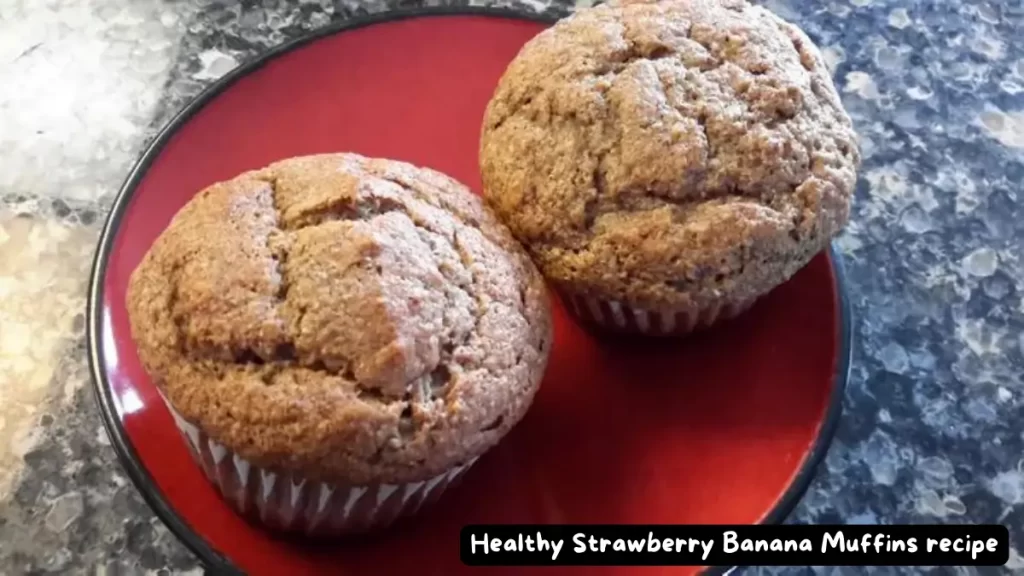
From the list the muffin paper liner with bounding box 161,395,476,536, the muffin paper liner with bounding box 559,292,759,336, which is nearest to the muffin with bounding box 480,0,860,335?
the muffin paper liner with bounding box 559,292,759,336

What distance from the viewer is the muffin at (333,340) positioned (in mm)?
933

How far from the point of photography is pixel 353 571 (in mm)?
1080

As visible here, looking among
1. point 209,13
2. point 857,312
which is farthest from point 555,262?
point 209,13

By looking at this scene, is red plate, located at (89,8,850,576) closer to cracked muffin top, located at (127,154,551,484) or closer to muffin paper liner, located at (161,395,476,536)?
muffin paper liner, located at (161,395,476,536)

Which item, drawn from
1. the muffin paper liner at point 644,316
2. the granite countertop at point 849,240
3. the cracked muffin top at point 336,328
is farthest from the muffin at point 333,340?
the granite countertop at point 849,240

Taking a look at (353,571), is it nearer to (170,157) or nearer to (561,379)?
(561,379)

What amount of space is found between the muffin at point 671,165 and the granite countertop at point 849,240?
1.01 feet

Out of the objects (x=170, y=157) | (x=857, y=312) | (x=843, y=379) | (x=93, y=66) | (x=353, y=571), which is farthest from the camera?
(x=93, y=66)

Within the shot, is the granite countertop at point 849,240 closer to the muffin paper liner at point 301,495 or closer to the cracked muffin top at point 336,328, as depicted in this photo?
the muffin paper liner at point 301,495

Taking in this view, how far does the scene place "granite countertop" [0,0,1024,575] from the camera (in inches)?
47.9

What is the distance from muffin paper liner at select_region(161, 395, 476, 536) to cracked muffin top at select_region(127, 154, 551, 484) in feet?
0.14

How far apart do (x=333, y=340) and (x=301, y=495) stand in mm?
169

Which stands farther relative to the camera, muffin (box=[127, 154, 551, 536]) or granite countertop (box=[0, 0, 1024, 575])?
granite countertop (box=[0, 0, 1024, 575])

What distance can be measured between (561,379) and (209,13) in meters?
0.85
